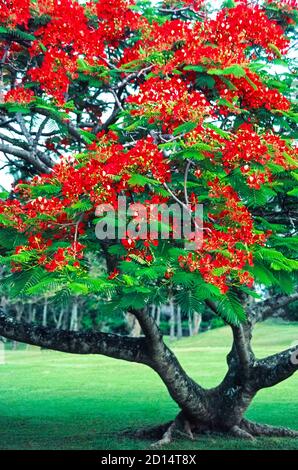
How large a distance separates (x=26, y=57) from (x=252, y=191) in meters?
4.73

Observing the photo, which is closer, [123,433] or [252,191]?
[252,191]

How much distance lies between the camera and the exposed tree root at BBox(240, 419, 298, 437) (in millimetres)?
11016

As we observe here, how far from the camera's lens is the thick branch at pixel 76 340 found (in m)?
10.0

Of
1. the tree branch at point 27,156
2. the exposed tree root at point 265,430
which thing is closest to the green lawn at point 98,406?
the exposed tree root at point 265,430

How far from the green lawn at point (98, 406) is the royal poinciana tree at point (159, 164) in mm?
1025

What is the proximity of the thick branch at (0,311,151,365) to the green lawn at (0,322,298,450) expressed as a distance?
143cm

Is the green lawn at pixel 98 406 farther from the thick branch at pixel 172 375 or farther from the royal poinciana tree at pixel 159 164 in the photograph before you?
the royal poinciana tree at pixel 159 164

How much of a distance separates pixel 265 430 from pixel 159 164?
5864 millimetres

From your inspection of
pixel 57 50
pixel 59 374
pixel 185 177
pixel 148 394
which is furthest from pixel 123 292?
pixel 59 374

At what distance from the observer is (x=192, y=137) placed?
7090 mm

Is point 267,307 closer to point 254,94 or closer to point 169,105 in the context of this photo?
point 254,94

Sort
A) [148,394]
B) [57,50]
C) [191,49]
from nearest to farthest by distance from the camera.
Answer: [191,49], [57,50], [148,394]

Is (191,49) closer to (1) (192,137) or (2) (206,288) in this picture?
(1) (192,137)

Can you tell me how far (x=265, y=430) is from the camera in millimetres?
11078
